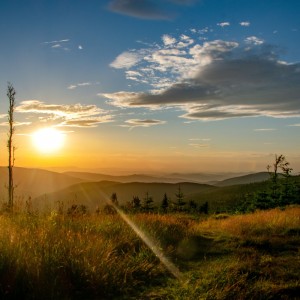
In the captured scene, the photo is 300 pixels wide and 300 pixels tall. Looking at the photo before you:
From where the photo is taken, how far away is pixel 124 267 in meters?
6.82

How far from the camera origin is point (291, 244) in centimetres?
1077

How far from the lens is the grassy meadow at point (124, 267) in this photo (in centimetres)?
564

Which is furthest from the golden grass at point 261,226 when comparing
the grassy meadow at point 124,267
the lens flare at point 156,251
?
the lens flare at point 156,251

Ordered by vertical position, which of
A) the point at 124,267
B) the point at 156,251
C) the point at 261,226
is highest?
the point at 124,267

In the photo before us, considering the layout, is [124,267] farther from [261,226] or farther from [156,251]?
[261,226]

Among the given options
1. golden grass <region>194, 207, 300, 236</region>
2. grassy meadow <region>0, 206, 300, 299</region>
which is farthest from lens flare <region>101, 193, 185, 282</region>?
golden grass <region>194, 207, 300, 236</region>

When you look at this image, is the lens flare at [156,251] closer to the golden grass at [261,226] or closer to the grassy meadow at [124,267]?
the grassy meadow at [124,267]

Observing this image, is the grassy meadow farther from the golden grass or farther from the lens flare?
the golden grass

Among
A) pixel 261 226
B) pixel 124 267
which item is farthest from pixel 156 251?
pixel 261 226

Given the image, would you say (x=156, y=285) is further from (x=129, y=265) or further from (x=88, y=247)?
(x=88, y=247)

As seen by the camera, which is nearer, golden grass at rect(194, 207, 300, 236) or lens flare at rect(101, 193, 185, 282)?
lens flare at rect(101, 193, 185, 282)

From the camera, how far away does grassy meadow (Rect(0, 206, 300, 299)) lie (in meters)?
5.64

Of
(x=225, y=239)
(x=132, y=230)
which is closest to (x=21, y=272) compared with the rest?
(x=132, y=230)

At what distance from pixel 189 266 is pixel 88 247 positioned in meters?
2.45
